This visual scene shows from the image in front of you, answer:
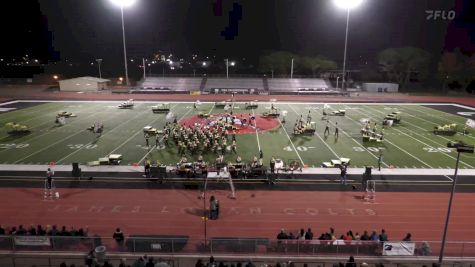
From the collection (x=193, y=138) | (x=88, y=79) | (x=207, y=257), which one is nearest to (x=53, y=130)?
(x=193, y=138)

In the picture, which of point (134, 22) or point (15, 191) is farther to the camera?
point (134, 22)

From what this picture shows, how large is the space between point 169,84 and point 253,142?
5491 cm

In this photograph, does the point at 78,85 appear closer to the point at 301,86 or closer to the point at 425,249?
the point at 301,86

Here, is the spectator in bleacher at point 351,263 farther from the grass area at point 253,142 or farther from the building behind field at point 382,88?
the building behind field at point 382,88

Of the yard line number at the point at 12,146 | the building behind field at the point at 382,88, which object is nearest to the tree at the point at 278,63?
the building behind field at the point at 382,88

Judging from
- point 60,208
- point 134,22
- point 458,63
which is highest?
point 134,22

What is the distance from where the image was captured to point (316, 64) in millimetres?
94062

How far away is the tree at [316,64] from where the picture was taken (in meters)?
93.6

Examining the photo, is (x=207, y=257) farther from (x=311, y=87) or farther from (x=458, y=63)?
(x=458, y=63)

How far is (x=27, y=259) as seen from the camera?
45.2 ft

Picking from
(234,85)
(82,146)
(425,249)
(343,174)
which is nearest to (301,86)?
(234,85)

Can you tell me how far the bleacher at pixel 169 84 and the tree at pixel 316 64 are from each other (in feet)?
93.4

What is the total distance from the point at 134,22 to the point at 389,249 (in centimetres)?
10927

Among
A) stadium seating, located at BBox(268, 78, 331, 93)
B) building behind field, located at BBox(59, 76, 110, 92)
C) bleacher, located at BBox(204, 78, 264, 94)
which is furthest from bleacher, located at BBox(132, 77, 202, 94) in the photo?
stadium seating, located at BBox(268, 78, 331, 93)
